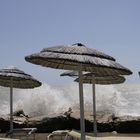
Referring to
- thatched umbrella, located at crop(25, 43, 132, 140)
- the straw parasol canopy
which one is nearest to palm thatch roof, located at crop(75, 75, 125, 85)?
the straw parasol canopy

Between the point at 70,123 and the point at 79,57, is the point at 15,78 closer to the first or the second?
the point at 70,123

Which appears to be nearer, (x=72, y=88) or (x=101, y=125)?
(x=101, y=125)

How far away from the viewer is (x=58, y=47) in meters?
7.81

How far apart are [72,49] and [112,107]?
25.0 metres

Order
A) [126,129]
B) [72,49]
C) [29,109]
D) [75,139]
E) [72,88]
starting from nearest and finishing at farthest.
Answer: [72,49] → [75,139] → [126,129] → [29,109] → [72,88]

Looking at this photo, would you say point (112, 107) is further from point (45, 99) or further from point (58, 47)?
point (58, 47)

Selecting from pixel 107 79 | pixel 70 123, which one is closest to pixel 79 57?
pixel 107 79

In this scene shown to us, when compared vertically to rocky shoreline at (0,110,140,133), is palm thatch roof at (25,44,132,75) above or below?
above

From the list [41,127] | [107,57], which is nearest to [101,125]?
[41,127]

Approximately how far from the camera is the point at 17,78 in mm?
13680

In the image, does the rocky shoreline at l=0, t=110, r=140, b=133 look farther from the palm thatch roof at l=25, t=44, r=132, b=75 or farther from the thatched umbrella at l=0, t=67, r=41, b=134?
the palm thatch roof at l=25, t=44, r=132, b=75

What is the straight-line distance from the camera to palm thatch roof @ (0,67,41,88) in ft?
41.7

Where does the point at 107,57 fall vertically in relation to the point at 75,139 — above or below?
above

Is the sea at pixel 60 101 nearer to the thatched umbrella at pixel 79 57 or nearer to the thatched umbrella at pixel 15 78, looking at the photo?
the thatched umbrella at pixel 15 78
